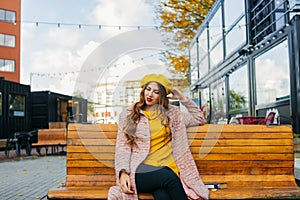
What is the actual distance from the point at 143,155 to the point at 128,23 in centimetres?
643

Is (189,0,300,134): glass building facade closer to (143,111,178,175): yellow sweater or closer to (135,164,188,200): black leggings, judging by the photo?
(143,111,178,175): yellow sweater

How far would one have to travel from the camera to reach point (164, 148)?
2.63 meters

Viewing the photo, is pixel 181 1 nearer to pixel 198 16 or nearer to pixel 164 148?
pixel 198 16

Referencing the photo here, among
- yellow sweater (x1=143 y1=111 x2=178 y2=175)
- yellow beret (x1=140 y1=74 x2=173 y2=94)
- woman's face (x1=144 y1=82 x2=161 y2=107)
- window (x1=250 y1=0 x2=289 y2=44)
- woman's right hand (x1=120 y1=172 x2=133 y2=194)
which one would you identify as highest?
window (x1=250 y1=0 x2=289 y2=44)

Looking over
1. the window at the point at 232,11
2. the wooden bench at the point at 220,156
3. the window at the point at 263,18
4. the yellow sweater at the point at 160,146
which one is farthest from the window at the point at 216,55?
the yellow sweater at the point at 160,146

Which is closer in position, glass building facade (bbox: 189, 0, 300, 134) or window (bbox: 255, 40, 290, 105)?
glass building facade (bbox: 189, 0, 300, 134)

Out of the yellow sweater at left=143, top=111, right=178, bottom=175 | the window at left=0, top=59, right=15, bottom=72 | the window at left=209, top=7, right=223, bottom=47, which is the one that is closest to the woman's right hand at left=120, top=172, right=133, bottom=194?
the yellow sweater at left=143, top=111, right=178, bottom=175

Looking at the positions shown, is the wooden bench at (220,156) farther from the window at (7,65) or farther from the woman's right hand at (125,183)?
the window at (7,65)

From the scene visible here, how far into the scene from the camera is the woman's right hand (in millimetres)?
2439

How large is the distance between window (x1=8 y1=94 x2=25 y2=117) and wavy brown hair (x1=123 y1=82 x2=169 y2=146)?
1181cm

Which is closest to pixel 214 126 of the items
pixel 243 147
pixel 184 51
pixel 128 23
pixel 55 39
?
pixel 243 147

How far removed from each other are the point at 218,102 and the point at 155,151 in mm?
9853

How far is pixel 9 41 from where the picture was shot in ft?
96.7

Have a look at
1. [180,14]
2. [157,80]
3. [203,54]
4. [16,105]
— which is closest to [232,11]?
[203,54]
